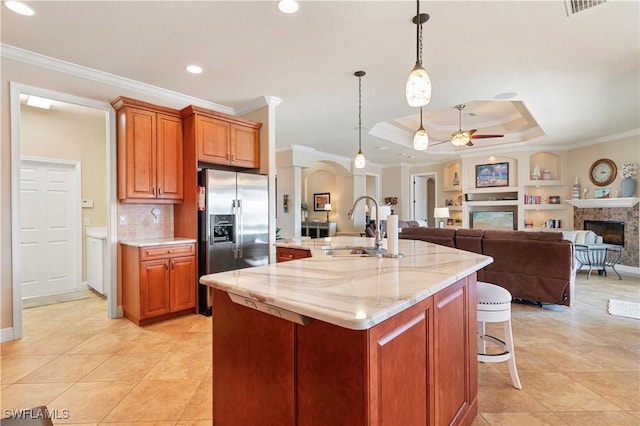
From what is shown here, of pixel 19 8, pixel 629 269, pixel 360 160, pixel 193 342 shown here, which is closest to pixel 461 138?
pixel 360 160

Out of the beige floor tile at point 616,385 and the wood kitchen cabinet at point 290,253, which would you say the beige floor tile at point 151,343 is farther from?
the beige floor tile at point 616,385

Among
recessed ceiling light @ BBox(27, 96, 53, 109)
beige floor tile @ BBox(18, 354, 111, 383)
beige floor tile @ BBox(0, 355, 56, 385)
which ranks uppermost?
recessed ceiling light @ BBox(27, 96, 53, 109)

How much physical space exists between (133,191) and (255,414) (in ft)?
9.85

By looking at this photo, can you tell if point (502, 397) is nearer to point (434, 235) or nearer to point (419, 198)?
point (434, 235)

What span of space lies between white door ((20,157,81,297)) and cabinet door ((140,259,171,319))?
2.38 metres

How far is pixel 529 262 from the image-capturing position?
152 inches

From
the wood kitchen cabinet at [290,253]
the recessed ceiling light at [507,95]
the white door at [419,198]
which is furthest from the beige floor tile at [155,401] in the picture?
the white door at [419,198]

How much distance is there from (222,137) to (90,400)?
287 cm

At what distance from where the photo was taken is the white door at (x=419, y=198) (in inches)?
398

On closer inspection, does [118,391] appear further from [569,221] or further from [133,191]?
[569,221]

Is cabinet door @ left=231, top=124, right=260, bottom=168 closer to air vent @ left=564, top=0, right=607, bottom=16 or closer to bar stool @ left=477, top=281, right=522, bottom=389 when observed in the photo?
bar stool @ left=477, top=281, right=522, bottom=389

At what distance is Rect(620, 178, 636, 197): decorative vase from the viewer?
601 centimetres

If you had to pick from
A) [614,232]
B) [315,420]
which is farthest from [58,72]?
[614,232]

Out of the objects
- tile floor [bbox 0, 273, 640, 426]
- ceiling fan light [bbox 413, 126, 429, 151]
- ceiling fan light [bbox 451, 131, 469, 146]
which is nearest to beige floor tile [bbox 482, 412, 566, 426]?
tile floor [bbox 0, 273, 640, 426]
